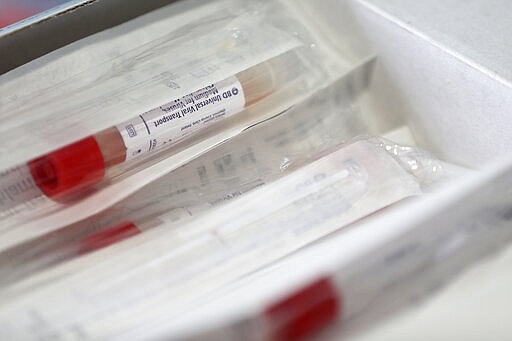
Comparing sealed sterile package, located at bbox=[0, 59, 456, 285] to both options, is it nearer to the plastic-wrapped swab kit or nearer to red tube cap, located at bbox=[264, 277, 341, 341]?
the plastic-wrapped swab kit

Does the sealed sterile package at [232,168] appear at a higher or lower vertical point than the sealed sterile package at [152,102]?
lower

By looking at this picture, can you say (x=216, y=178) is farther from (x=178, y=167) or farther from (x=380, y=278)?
(x=380, y=278)

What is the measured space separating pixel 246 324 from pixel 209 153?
20cm

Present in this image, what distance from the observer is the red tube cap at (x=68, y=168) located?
346mm

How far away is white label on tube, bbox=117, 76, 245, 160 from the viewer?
373mm

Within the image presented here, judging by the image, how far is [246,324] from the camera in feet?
0.70

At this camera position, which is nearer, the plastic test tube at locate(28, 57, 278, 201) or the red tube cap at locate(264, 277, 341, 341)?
the red tube cap at locate(264, 277, 341, 341)

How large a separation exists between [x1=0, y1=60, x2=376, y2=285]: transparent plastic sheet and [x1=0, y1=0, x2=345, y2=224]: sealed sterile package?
1cm

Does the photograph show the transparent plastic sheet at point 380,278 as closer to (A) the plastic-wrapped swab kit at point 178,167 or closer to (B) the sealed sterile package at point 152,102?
(A) the plastic-wrapped swab kit at point 178,167

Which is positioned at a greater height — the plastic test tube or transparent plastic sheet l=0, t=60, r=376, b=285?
the plastic test tube

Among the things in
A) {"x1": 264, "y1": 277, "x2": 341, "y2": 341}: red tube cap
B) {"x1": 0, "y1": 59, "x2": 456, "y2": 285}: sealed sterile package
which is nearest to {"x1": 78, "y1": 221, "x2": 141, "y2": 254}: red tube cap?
{"x1": 0, "y1": 59, "x2": 456, "y2": 285}: sealed sterile package

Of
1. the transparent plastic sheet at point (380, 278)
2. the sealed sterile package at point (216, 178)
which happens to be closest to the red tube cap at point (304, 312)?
the transparent plastic sheet at point (380, 278)

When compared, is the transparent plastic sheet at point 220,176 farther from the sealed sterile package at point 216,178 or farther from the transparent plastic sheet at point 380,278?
the transparent plastic sheet at point 380,278

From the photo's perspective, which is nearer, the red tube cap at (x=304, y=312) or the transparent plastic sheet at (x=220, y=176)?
the red tube cap at (x=304, y=312)
